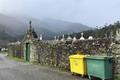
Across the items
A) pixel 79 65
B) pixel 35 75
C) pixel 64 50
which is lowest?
pixel 35 75

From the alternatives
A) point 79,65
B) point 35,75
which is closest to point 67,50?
point 35,75

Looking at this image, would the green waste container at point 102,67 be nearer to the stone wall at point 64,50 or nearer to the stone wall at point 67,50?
the stone wall at point 67,50

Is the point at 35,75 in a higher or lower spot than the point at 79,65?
lower

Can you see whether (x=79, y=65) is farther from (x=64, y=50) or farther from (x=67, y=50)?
(x=64, y=50)

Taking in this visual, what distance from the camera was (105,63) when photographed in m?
13.1

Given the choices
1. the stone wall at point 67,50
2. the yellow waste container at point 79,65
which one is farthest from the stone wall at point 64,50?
the yellow waste container at point 79,65

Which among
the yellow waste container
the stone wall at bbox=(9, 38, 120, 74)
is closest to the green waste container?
the stone wall at bbox=(9, 38, 120, 74)

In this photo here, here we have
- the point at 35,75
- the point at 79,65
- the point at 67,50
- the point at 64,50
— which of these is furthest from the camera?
the point at 64,50

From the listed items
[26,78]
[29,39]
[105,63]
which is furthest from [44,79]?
[29,39]

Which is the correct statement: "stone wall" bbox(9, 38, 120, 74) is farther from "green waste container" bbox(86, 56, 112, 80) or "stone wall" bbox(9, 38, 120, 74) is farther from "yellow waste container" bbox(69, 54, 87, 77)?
"yellow waste container" bbox(69, 54, 87, 77)

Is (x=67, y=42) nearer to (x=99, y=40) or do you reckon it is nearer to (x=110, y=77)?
(x=99, y=40)

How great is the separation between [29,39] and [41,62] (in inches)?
249

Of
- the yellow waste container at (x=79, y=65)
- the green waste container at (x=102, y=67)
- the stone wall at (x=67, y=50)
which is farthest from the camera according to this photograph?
the yellow waste container at (x=79, y=65)

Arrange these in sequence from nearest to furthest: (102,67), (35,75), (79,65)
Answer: (102,67) < (79,65) < (35,75)
